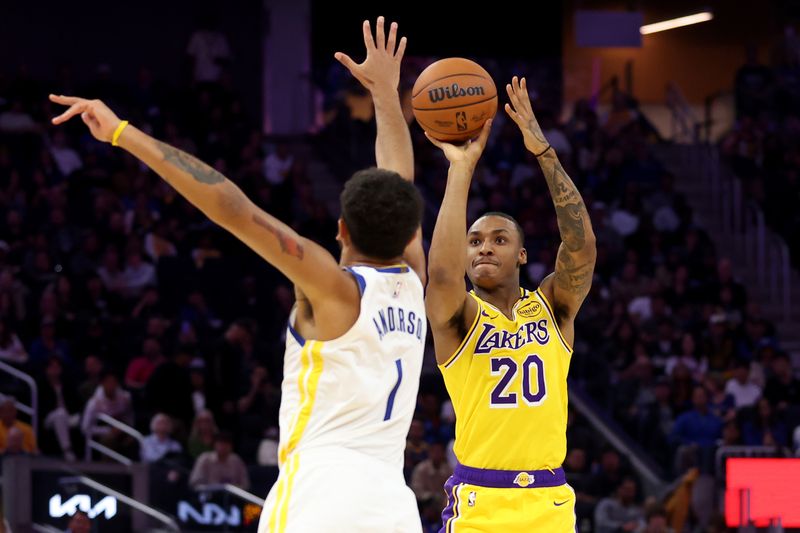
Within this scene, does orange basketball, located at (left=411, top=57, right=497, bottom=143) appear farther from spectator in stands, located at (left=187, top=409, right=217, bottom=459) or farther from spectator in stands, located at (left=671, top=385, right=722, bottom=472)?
spectator in stands, located at (left=671, top=385, right=722, bottom=472)

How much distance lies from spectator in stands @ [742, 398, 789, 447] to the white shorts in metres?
10.9

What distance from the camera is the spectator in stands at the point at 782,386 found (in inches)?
603

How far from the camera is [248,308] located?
15.2 meters

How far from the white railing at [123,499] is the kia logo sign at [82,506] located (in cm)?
7

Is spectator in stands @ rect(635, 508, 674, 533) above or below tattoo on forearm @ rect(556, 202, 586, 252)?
below

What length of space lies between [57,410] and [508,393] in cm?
822

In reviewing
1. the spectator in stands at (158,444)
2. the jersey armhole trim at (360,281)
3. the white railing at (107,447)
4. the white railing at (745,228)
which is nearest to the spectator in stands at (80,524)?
the white railing at (107,447)

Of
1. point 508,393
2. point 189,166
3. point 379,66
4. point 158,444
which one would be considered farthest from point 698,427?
point 189,166

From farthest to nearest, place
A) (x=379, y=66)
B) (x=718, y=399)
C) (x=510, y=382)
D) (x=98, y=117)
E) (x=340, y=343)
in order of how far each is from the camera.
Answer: (x=718, y=399) → (x=510, y=382) → (x=379, y=66) → (x=340, y=343) → (x=98, y=117)

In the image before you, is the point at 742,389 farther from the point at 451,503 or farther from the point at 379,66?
the point at 379,66

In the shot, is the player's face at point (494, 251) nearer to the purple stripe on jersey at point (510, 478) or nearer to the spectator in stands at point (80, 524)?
the purple stripe on jersey at point (510, 478)

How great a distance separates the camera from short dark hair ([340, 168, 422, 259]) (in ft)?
12.9

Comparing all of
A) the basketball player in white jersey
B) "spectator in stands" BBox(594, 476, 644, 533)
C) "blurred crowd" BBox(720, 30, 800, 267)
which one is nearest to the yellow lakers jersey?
the basketball player in white jersey

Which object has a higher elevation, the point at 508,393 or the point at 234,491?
the point at 508,393
